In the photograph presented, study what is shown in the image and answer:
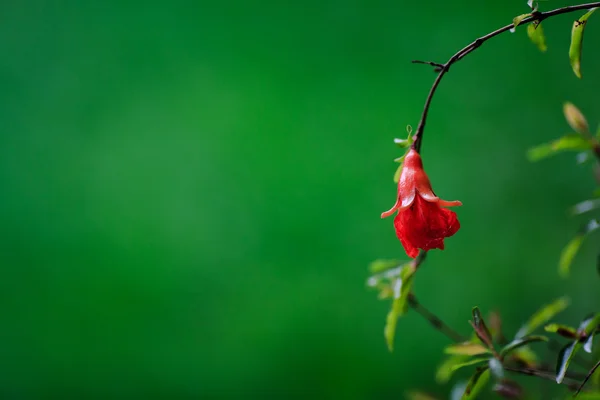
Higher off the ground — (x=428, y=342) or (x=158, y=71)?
(x=158, y=71)

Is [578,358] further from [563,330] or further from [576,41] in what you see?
[576,41]

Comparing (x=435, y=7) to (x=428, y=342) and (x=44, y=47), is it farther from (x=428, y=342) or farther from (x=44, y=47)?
(x=44, y=47)

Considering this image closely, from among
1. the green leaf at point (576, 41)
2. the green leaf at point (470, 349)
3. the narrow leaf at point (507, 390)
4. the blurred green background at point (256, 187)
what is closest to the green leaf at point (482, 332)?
the green leaf at point (470, 349)

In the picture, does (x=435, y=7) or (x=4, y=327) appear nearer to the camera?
(x=4, y=327)

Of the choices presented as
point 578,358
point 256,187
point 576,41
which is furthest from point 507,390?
point 256,187

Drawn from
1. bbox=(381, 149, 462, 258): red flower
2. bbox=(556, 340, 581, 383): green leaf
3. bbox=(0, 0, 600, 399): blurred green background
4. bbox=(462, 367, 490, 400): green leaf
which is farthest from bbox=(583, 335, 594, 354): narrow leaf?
bbox=(0, 0, 600, 399): blurred green background

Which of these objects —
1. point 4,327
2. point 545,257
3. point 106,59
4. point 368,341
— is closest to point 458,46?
point 545,257
